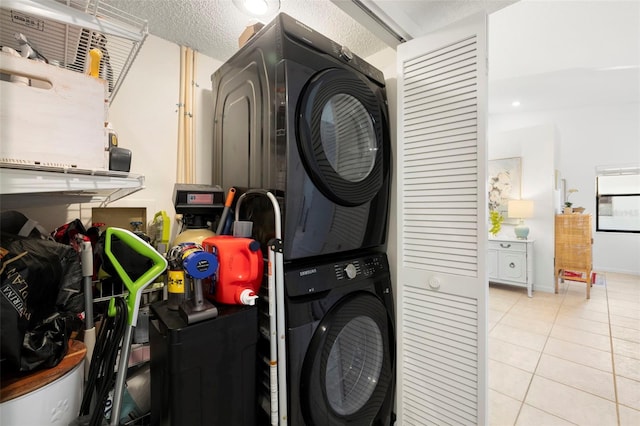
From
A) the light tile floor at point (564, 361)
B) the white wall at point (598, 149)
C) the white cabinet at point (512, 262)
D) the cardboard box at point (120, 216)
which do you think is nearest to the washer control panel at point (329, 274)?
the cardboard box at point (120, 216)

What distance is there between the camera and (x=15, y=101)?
0.65m

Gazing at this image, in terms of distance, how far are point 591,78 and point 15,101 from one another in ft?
20.9

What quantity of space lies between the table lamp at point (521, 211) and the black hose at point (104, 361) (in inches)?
213

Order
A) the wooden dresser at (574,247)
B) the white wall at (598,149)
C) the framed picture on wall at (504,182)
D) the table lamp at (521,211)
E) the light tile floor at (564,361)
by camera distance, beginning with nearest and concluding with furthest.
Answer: the light tile floor at (564,361)
the wooden dresser at (574,247)
the table lamp at (521,211)
the framed picture on wall at (504,182)
the white wall at (598,149)

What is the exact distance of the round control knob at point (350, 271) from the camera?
125 centimetres

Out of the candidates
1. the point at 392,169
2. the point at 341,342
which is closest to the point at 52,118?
the point at 341,342

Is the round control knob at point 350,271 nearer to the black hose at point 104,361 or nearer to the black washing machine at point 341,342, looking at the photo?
the black washing machine at point 341,342

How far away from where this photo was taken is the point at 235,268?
1.01 metres

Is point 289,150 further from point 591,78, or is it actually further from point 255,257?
point 591,78

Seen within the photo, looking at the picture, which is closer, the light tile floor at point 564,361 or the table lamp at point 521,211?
the light tile floor at point 564,361

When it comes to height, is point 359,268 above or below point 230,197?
below

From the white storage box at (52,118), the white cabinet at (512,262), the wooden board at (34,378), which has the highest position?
the white storage box at (52,118)

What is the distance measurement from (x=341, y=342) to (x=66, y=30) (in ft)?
5.13

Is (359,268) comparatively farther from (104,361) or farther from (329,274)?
(104,361)
